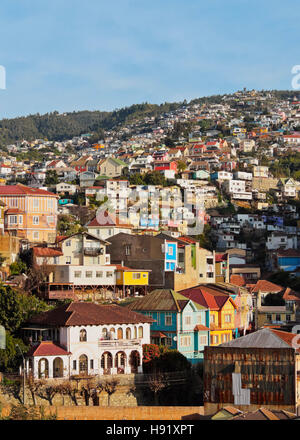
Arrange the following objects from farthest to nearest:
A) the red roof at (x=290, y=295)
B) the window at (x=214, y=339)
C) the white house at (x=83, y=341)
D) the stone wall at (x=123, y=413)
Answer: the red roof at (x=290, y=295) < the window at (x=214, y=339) < the white house at (x=83, y=341) < the stone wall at (x=123, y=413)

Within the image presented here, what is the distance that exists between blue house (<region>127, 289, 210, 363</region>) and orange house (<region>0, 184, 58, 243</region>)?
→ 45.2 feet

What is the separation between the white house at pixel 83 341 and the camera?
4088 centimetres

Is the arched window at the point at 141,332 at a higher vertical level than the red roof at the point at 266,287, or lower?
lower

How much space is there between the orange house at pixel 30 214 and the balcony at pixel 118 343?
17.4 m

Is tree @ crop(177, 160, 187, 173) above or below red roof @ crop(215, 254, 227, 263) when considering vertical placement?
above

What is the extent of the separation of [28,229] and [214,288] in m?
13.5

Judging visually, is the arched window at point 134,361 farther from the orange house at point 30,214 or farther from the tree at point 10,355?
the orange house at point 30,214

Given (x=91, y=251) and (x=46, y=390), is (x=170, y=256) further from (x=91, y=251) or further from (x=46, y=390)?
(x=46, y=390)

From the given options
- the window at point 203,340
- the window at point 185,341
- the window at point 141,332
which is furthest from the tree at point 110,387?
the window at point 203,340

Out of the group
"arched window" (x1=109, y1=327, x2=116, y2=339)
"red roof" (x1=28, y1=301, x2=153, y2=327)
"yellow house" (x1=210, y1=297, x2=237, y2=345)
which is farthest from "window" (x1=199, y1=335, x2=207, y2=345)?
"arched window" (x1=109, y1=327, x2=116, y2=339)

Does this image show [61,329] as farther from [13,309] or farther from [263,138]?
[263,138]

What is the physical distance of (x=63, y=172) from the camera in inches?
4594

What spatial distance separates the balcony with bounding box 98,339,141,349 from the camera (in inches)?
1689

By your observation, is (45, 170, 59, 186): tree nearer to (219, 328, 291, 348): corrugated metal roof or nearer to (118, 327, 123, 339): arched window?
(118, 327, 123, 339): arched window
